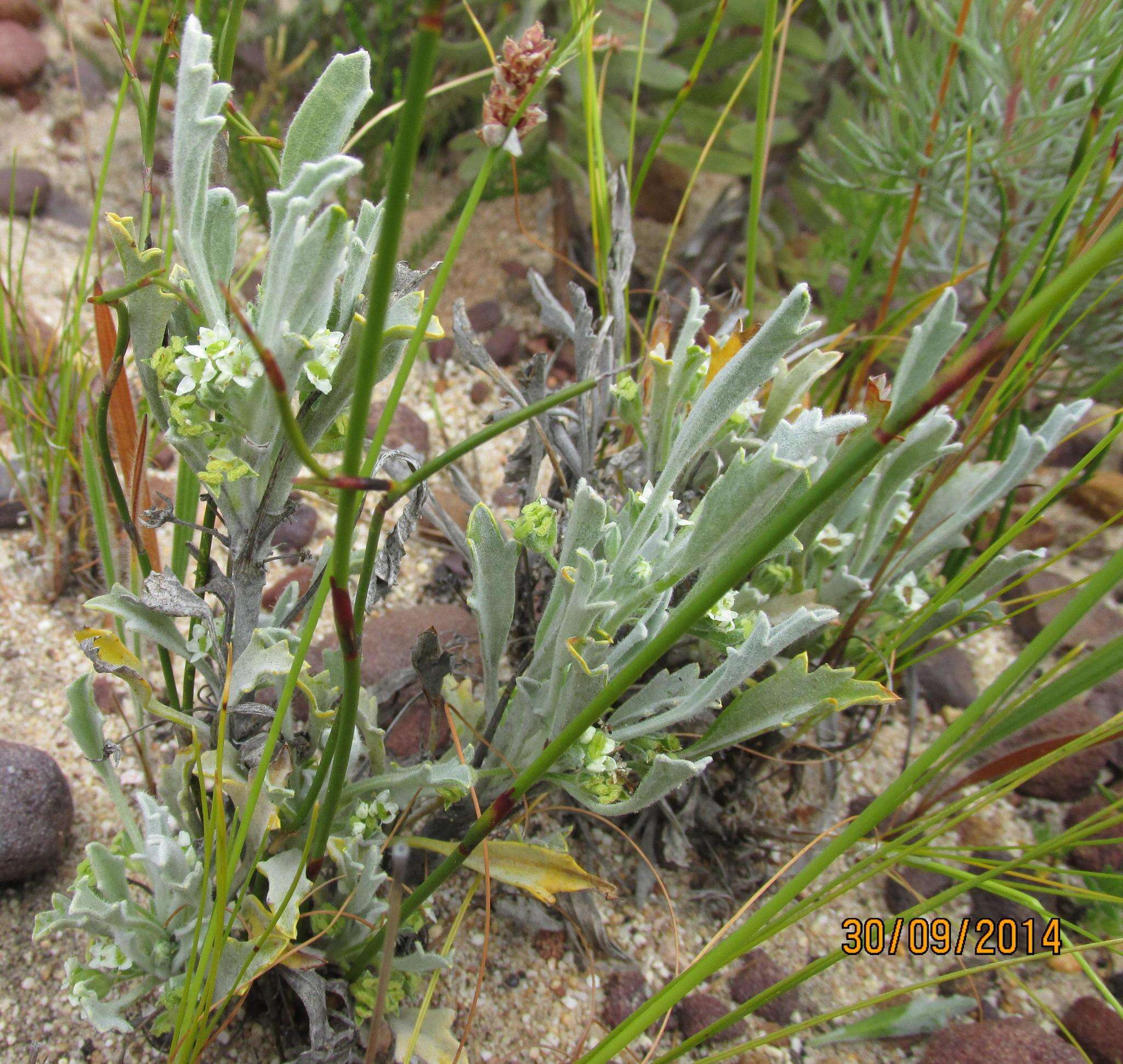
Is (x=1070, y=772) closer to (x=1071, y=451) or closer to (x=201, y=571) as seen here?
(x=1071, y=451)

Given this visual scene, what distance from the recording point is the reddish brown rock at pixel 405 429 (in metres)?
1.67

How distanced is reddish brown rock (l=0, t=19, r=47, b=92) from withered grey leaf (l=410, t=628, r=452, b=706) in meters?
2.23

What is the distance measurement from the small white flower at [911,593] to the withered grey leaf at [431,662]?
0.61m

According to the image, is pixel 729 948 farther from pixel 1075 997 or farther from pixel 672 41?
pixel 672 41

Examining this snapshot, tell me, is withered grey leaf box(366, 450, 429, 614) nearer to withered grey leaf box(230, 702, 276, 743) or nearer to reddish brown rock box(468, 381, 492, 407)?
withered grey leaf box(230, 702, 276, 743)

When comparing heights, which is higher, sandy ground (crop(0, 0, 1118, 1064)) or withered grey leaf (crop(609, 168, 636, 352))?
withered grey leaf (crop(609, 168, 636, 352))

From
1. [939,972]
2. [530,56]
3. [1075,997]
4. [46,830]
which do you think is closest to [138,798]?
[46,830]

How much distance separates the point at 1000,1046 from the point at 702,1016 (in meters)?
0.33

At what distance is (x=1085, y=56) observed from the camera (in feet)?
4.80

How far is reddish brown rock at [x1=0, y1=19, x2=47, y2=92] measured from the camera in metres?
2.29

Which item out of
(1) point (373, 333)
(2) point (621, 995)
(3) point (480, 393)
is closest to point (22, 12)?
(3) point (480, 393)

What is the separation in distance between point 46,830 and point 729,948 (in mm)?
767

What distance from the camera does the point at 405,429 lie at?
1.71 m

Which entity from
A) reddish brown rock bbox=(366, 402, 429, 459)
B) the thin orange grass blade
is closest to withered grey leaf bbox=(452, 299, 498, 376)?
the thin orange grass blade
